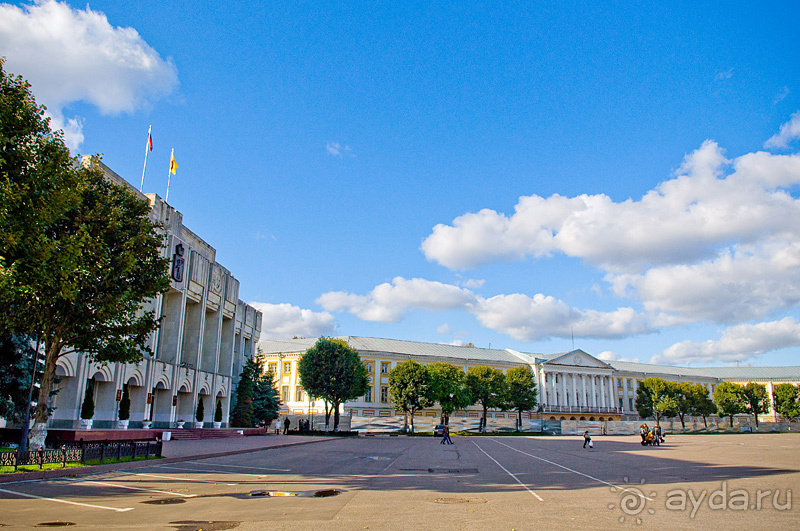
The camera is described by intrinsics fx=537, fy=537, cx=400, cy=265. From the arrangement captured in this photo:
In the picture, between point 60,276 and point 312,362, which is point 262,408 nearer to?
point 312,362

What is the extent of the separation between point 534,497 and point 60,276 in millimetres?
16909

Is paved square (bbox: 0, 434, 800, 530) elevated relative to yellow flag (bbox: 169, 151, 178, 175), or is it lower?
lower

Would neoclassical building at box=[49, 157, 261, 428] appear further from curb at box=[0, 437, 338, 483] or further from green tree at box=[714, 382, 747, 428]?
green tree at box=[714, 382, 747, 428]

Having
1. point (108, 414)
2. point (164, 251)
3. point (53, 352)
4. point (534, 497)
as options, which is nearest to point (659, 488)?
point (534, 497)

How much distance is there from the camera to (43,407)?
Answer: 20016 mm

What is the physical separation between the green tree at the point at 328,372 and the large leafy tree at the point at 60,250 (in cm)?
4199

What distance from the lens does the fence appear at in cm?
1681

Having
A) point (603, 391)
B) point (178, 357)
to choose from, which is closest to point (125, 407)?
point (178, 357)

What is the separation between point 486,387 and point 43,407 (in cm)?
7110

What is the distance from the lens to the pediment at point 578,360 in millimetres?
114875

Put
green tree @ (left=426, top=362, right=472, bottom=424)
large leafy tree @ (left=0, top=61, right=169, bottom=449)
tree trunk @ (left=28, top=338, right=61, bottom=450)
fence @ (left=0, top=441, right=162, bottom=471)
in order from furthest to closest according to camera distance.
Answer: green tree @ (left=426, top=362, right=472, bottom=424)
tree trunk @ (left=28, top=338, right=61, bottom=450)
large leafy tree @ (left=0, top=61, right=169, bottom=449)
fence @ (left=0, top=441, right=162, bottom=471)

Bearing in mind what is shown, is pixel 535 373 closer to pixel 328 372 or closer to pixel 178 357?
pixel 328 372

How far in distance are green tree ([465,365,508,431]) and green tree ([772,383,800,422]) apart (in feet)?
198

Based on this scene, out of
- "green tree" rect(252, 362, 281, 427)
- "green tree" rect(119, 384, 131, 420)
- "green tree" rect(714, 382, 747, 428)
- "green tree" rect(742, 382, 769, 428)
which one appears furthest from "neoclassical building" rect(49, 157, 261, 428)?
"green tree" rect(742, 382, 769, 428)
